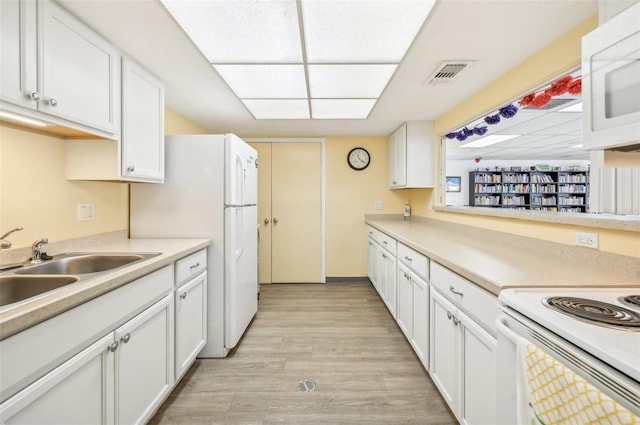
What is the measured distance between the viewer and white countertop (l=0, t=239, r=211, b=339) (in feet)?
2.57

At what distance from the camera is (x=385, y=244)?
301 centimetres

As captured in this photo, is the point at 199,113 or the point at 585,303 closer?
the point at 585,303

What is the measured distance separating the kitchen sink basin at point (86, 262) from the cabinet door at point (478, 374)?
5.64 ft

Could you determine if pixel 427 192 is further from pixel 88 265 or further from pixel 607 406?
pixel 88 265

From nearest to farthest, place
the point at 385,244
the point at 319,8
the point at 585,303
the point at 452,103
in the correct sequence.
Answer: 1. the point at 585,303
2. the point at 319,8
3. the point at 452,103
4. the point at 385,244

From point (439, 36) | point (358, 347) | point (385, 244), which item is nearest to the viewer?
point (439, 36)

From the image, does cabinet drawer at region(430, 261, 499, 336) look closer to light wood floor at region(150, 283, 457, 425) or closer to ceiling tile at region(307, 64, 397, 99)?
light wood floor at region(150, 283, 457, 425)

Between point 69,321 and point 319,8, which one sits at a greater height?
point 319,8

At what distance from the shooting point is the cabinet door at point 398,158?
3.45 metres

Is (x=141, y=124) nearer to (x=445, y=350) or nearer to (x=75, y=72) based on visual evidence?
(x=75, y=72)

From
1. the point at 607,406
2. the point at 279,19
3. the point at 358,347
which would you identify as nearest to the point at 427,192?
the point at 358,347

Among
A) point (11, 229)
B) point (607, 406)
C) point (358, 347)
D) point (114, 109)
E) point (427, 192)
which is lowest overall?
point (358, 347)

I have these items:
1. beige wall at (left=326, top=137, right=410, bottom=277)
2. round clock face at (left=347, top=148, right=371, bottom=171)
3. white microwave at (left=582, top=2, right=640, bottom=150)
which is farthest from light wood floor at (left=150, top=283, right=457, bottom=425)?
round clock face at (left=347, top=148, right=371, bottom=171)

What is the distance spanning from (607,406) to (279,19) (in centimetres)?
183
